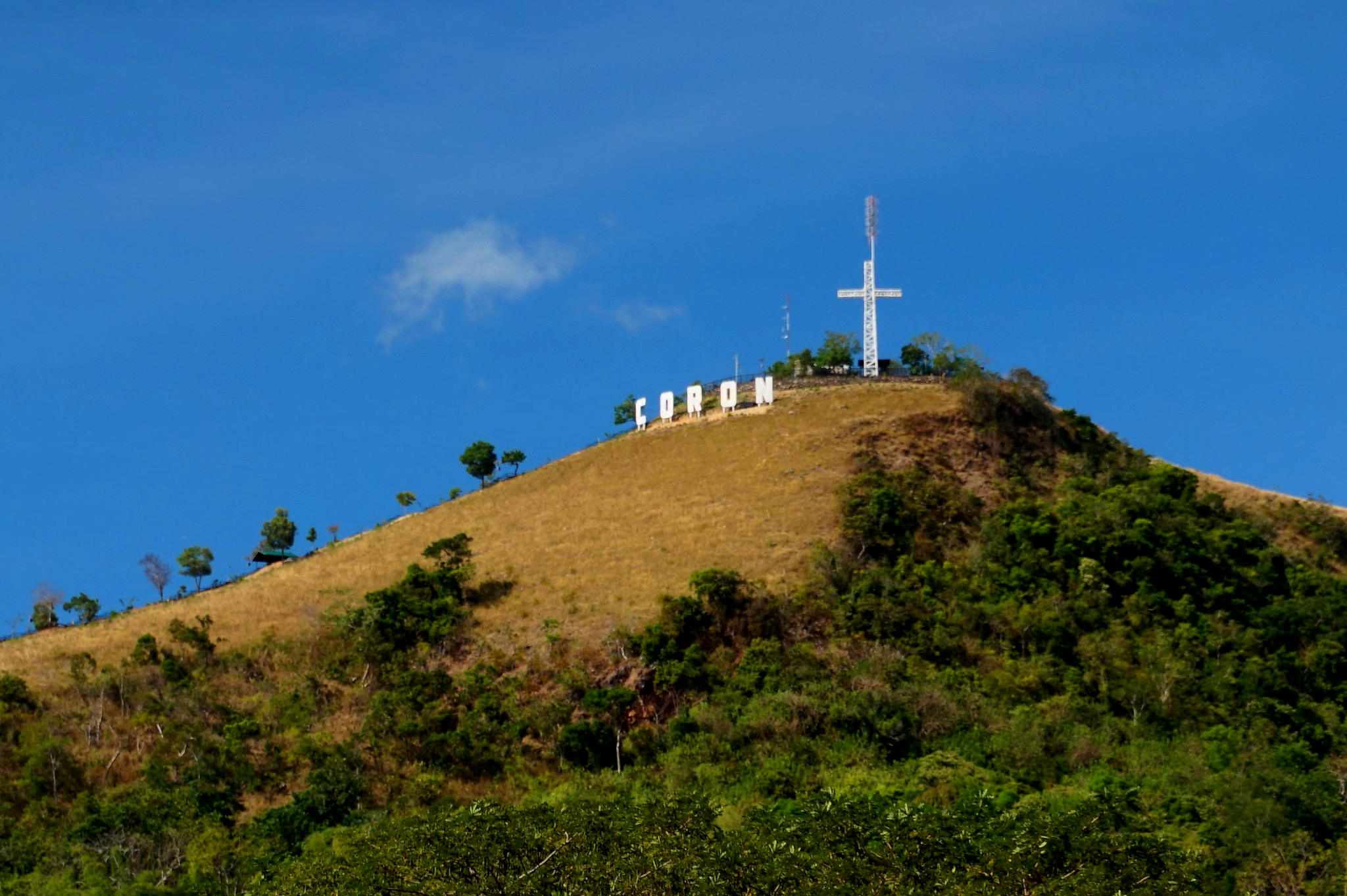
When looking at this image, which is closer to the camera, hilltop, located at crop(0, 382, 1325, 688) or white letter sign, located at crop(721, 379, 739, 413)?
hilltop, located at crop(0, 382, 1325, 688)

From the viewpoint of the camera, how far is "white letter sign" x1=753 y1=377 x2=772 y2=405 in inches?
3033

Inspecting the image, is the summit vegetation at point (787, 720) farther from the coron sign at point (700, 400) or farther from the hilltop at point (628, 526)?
the coron sign at point (700, 400)

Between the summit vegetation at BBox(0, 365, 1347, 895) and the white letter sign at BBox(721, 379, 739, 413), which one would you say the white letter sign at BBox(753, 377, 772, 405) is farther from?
the summit vegetation at BBox(0, 365, 1347, 895)

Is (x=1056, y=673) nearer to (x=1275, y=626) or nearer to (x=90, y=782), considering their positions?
(x=1275, y=626)

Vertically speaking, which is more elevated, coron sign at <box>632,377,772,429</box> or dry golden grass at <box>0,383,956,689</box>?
coron sign at <box>632,377,772,429</box>

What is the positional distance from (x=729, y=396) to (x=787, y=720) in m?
34.2

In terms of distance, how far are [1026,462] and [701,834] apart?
43.7 meters

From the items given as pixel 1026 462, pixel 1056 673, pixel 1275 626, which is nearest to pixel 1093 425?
pixel 1026 462

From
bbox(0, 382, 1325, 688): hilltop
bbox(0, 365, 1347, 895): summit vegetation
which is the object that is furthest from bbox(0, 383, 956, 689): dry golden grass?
bbox(0, 365, 1347, 895): summit vegetation

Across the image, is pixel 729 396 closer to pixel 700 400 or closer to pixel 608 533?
pixel 700 400

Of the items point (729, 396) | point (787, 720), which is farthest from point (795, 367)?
point (787, 720)

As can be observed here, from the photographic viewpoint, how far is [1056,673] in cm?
5153

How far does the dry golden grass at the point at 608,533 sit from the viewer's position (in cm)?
5684

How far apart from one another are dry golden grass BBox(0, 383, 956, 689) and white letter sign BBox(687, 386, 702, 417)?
1.04 m
